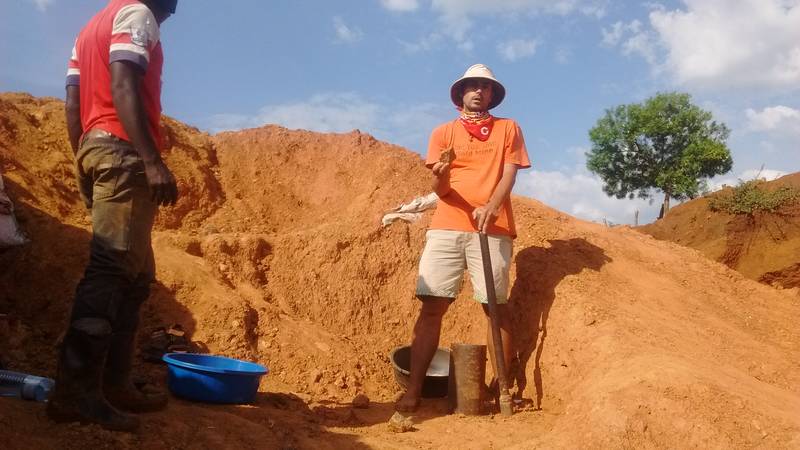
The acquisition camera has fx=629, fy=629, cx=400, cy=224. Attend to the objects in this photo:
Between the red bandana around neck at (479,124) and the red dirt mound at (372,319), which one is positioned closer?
the red dirt mound at (372,319)

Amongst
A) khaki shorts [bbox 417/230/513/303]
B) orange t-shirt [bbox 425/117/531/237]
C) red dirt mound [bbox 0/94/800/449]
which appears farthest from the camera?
orange t-shirt [bbox 425/117/531/237]

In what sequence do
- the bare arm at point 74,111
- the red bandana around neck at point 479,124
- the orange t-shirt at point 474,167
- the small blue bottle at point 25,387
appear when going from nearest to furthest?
the small blue bottle at point 25,387 → the bare arm at point 74,111 → the orange t-shirt at point 474,167 → the red bandana around neck at point 479,124

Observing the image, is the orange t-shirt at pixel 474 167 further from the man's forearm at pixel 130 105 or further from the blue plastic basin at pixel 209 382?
the man's forearm at pixel 130 105

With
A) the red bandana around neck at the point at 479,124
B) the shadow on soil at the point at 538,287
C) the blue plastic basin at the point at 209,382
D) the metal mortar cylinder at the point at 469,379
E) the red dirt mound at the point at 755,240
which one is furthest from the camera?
the red dirt mound at the point at 755,240

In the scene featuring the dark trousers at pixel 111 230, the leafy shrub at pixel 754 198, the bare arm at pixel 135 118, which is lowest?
the dark trousers at pixel 111 230

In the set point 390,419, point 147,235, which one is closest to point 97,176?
point 147,235

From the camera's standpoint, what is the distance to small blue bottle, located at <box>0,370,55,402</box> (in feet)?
9.67

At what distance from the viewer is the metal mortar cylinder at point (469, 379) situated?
4.28 meters

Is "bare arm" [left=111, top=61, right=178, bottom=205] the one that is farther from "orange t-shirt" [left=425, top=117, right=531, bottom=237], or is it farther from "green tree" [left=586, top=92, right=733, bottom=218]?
"green tree" [left=586, top=92, right=733, bottom=218]

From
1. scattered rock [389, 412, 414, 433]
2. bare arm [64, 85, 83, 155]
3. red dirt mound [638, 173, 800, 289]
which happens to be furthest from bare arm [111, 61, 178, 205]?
red dirt mound [638, 173, 800, 289]

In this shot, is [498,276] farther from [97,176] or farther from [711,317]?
[97,176]

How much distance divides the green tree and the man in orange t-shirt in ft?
66.4

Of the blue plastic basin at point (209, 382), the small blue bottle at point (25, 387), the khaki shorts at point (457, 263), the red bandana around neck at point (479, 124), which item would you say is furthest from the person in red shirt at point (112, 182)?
the red bandana around neck at point (479, 124)

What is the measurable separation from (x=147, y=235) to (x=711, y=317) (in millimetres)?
4481
